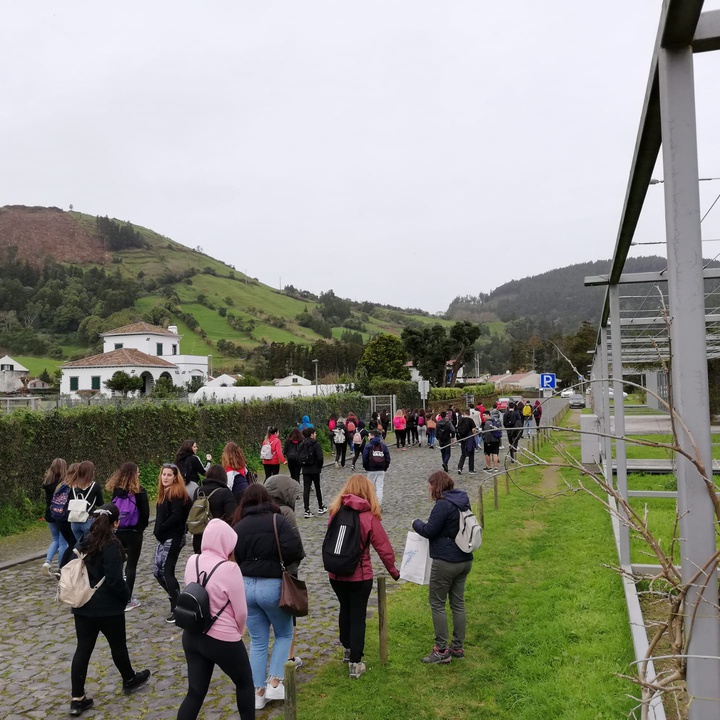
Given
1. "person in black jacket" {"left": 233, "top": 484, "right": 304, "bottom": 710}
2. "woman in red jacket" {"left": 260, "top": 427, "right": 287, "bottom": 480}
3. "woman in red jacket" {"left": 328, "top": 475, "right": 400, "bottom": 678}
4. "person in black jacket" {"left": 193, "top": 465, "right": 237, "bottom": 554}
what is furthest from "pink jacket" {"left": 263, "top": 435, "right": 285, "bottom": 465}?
"person in black jacket" {"left": 233, "top": 484, "right": 304, "bottom": 710}

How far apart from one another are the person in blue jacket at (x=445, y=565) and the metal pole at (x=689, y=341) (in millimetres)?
3245

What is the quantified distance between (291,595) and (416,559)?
1403 mm

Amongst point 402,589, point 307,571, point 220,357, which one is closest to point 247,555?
point 402,589

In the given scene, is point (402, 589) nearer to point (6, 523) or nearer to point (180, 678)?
point (180, 678)

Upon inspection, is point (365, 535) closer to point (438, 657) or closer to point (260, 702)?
point (438, 657)

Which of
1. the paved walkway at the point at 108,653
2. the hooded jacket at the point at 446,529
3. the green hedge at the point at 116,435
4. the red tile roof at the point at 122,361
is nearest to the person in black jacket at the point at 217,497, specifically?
the paved walkway at the point at 108,653

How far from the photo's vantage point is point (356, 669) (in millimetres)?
5547

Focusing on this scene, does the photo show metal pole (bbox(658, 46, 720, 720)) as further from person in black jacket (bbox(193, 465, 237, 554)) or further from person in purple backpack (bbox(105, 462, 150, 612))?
person in purple backpack (bbox(105, 462, 150, 612))

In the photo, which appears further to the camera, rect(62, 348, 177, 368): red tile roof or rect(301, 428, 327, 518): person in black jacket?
rect(62, 348, 177, 368): red tile roof

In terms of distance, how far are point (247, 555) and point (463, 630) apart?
2234mm

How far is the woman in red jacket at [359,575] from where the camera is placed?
5547mm

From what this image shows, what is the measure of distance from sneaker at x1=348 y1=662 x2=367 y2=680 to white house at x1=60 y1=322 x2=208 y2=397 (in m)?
66.5

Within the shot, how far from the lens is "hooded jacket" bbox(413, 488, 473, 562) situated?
19.0 feet

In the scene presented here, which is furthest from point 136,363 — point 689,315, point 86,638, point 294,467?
point 689,315
